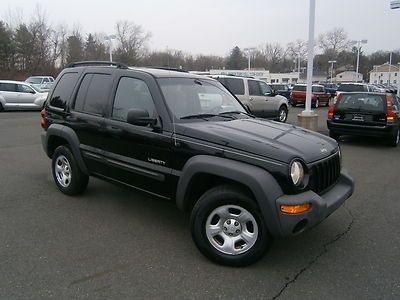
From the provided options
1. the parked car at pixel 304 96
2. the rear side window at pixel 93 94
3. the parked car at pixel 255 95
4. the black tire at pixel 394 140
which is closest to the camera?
the rear side window at pixel 93 94

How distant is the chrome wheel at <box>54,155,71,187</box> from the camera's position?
18.5ft

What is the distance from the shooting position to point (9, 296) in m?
3.11

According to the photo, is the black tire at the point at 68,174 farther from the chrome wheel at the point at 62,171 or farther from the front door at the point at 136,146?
the front door at the point at 136,146

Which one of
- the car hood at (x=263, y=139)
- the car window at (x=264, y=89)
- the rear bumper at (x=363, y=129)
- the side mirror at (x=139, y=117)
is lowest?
the rear bumper at (x=363, y=129)

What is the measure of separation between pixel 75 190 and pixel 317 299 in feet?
12.4

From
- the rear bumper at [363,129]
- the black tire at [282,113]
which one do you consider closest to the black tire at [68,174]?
the rear bumper at [363,129]

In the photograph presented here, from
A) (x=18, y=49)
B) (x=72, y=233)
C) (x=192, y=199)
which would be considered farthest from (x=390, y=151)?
(x=18, y=49)

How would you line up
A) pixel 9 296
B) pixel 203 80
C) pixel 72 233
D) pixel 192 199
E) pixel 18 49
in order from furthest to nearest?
1. pixel 18 49
2. pixel 203 80
3. pixel 72 233
4. pixel 192 199
5. pixel 9 296

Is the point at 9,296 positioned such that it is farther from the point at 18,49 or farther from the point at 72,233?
the point at 18,49

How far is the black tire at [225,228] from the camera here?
140 inches

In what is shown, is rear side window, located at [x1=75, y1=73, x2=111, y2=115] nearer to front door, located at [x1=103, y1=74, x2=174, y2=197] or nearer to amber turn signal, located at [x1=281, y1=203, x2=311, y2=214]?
front door, located at [x1=103, y1=74, x2=174, y2=197]

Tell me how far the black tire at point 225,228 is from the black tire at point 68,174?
2386 mm

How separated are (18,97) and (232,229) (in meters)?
20.0

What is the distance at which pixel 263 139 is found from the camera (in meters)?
3.78
